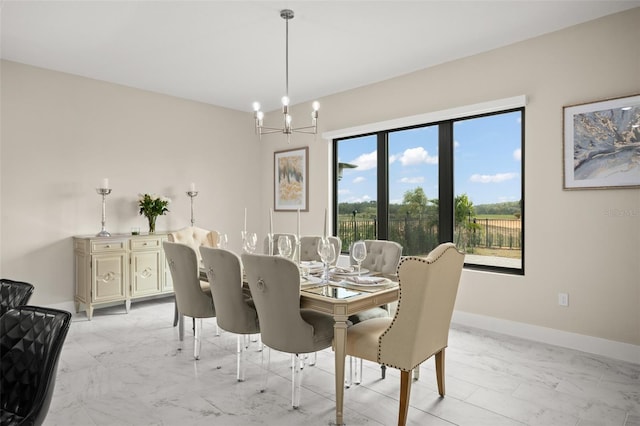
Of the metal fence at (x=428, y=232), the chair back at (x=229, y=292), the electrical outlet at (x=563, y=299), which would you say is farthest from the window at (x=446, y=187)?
the chair back at (x=229, y=292)

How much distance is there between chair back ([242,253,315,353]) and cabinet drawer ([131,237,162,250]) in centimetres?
278

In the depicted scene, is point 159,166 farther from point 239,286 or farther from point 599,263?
point 599,263

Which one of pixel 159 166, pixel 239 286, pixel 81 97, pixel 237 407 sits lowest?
pixel 237 407

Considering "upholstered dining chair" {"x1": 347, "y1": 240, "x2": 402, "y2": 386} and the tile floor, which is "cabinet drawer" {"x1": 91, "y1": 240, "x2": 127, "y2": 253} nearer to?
the tile floor

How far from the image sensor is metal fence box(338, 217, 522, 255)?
3900 mm

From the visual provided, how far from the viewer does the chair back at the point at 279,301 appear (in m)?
2.18

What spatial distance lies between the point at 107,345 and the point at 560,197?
4157 mm

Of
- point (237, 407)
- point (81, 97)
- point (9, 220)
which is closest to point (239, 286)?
point (237, 407)

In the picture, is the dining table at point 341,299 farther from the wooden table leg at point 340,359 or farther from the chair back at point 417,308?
the chair back at point 417,308

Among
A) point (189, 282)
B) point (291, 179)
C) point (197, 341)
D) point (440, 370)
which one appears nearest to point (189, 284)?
point (189, 282)

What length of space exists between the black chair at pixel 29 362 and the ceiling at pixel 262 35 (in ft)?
8.03

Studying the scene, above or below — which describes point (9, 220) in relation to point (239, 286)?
above

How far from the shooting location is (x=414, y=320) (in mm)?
2061

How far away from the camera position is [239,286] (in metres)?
2.61
